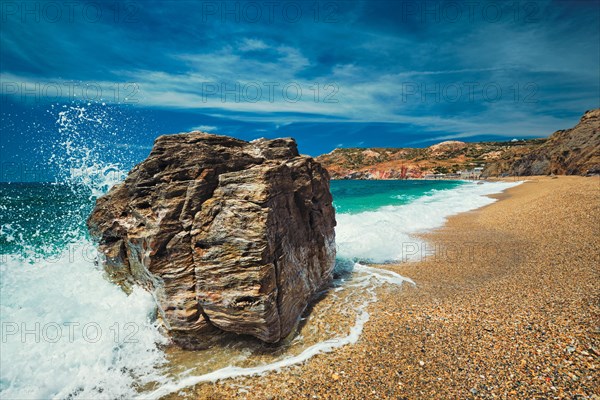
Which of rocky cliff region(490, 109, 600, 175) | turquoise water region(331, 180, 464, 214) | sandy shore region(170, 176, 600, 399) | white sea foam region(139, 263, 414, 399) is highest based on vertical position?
rocky cliff region(490, 109, 600, 175)

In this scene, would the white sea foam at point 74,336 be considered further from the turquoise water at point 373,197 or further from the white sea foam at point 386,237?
the turquoise water at point 373,197

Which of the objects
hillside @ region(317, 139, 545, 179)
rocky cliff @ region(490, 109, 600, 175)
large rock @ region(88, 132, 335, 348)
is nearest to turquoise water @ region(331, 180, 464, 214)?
rocky cliff @ region(490, 109, 600, 175)

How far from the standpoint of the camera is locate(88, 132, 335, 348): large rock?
6914 mm

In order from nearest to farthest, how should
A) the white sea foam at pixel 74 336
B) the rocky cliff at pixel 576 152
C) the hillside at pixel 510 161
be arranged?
the white sea foam at pixel 74 336 < the rocky cliff at pixel 576 152 < the hillside at pixel 510 161

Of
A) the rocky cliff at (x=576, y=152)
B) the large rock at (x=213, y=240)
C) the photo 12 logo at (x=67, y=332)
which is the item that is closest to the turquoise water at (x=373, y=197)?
the rocky cliff at (x=576, y=152)

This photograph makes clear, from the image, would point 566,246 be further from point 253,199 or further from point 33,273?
point 33,273

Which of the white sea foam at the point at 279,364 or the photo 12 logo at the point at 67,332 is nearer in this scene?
the white sea foam at the point at 279,364

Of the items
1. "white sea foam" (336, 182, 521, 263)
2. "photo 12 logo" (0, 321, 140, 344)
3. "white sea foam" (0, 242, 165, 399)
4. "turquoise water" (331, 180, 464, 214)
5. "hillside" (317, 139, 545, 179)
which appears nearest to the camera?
"white sea foam" (0, 242, 165, 399)

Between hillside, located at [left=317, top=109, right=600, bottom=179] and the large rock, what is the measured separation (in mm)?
70664

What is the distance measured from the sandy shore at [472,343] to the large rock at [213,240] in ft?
5.35

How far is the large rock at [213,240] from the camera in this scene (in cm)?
691

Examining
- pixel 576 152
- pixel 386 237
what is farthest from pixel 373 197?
pixel 576 152

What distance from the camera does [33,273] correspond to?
11242 mm

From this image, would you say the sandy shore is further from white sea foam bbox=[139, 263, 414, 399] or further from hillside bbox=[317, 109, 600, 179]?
hillside bbox=[317, 109, 600, 179]
